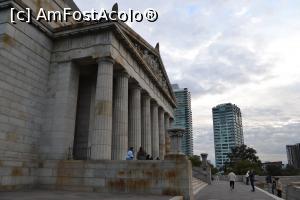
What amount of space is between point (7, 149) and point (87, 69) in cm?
990

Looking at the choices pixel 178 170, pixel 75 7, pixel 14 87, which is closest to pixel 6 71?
pixel 14 87

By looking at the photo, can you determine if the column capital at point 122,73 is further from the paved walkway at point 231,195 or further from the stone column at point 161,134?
the stone column at point 161,134

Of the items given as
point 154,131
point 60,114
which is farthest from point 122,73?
point 154,131

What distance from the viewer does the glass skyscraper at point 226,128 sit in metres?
152

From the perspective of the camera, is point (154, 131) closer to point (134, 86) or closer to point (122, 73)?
point (134, 86)

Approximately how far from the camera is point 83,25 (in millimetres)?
21297

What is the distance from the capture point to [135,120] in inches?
1043

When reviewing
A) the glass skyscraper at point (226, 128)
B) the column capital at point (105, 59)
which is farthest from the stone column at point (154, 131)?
the glass skyscraper at point (226, 128)

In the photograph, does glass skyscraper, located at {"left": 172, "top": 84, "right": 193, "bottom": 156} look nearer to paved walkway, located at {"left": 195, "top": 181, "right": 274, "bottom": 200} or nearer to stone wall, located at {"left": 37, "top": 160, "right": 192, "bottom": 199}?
paved walkway, located at {"left": 195, "top": 181, "right": 274, "bottom": 200}

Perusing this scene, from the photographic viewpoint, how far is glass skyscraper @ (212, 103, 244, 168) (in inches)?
5999

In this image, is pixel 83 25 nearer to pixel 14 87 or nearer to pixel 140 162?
pixel 14 87

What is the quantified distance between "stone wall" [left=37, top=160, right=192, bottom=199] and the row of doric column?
1.80m

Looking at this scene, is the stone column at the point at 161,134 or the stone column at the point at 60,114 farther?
the stone column at the point at 161,134

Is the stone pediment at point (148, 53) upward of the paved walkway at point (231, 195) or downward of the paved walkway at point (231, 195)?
upward
